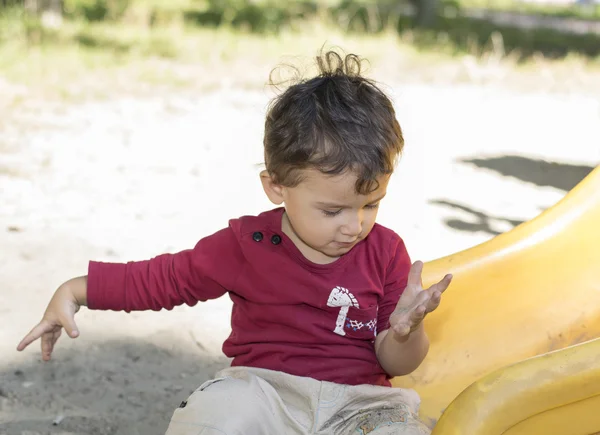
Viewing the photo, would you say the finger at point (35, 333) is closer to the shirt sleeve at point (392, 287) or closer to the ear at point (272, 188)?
the ear at point (272, 188)

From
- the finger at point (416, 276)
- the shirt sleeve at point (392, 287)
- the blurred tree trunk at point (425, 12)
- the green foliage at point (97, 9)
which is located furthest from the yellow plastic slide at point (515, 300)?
the blurred tree trunk at point (425, 12)

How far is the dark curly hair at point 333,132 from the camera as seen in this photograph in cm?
137

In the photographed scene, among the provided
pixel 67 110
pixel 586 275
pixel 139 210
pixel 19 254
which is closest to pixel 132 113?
pixel 67 110

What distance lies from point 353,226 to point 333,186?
0.07 m

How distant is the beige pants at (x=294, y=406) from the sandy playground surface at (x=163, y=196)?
19.6 inches

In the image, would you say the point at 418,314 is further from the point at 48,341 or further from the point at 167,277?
the point at 48,341

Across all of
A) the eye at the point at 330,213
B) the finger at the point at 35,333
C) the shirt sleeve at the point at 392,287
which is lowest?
the finger at the point at 35,333

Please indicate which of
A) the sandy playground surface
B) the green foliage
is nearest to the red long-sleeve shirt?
the sandy playground surface

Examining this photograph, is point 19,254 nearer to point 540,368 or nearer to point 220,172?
point 220,172

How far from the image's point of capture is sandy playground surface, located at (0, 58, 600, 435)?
6.67 ft

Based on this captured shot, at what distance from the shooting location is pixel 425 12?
10203 millimetres

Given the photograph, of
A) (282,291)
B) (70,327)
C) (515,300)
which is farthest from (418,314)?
(515,300)

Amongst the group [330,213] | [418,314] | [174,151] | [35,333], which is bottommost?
[174,151]

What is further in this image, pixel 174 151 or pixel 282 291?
pixel 174 151
